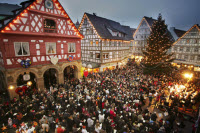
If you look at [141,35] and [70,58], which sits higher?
[141,35]

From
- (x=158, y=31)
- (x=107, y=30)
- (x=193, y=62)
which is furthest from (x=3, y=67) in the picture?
(x=193, y=62)

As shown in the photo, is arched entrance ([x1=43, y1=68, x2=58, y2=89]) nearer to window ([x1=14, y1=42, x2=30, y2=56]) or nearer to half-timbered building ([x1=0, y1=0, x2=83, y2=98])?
half-timbered building ([x1=0, y1=0, x2=83, y2=98])

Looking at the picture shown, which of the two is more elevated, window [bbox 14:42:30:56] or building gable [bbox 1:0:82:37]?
building gable [bbox 1:0:82:37]

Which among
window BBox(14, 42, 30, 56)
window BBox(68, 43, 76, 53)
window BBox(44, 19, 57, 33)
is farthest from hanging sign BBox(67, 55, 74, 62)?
window BBox(14, 42, 30, 56)

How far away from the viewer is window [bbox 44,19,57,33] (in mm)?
13091

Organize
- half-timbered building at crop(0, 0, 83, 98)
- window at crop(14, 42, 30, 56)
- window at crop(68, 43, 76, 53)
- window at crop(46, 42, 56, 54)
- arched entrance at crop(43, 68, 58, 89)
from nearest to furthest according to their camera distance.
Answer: half-timbered building at crop(0, 0, 83, 98), window at crop(14, 42, 30, 56), window at crop(46, 42, 56, 54), window at crop(68, 43, 76, 53), arched entrance at crop(43, 68, 58, 89)

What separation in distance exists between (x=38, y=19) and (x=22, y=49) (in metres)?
4.01

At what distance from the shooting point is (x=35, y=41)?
12336 mm

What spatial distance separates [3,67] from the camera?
35.8ft

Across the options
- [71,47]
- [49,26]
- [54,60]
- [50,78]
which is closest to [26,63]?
[54,60]

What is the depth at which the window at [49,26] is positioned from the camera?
1309cm

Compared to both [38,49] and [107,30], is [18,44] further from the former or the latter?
[107,30]

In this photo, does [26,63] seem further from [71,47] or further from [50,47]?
[71,47]

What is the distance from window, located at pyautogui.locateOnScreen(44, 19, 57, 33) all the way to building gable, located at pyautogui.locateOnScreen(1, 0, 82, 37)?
0.58 ft
